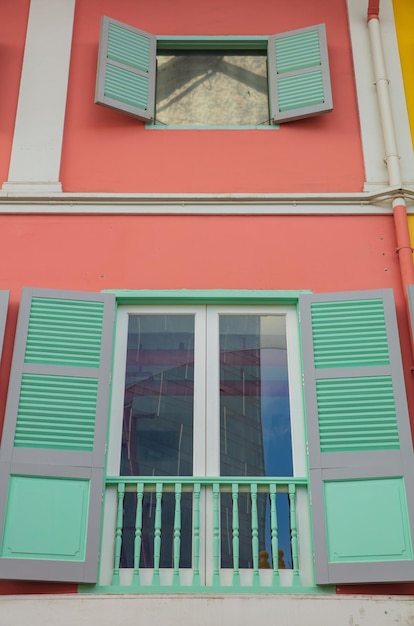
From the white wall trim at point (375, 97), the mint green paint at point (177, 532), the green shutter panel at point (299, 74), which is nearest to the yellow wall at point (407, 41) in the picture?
the white wall trim at point (375, 97)

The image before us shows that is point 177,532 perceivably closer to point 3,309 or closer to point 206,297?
point 206,297

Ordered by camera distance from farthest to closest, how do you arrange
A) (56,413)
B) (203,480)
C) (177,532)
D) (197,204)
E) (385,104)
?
(385,104), (197,204), (56,413), (203,480), (177,532)

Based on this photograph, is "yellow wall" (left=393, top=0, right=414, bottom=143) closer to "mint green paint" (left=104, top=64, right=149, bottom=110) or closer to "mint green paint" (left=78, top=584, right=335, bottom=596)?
"mint green paint" (left=104, top=64, right=149, bottom=110)

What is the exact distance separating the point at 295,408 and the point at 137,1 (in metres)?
3.98

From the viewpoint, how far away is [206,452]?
19.5 feet

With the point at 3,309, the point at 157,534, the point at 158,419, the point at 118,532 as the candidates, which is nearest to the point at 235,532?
the point at 157,534

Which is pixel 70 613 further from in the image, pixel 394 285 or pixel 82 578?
pixel 394 285

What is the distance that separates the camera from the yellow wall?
287 inches

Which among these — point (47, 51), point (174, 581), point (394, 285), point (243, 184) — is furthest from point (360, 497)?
point (47, 51)

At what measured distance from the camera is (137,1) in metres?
7.82

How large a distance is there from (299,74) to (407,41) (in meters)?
1.01

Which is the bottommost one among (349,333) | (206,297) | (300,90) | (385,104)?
(349,333)

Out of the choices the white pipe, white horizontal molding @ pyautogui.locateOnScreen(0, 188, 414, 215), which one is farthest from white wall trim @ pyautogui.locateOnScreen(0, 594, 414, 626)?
the white pipe

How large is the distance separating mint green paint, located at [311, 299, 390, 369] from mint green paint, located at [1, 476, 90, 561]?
6.07 ft
